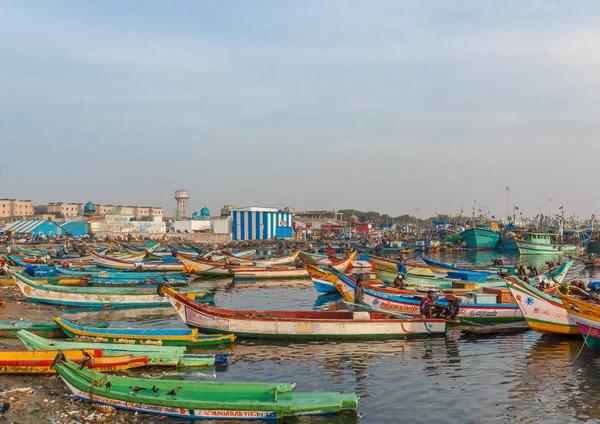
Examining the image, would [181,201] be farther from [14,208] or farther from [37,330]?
[37,330]

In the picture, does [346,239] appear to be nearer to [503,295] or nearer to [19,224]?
[19,224]

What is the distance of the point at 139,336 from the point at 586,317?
501 inches

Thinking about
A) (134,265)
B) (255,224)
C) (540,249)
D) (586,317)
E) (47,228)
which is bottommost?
(540,249)

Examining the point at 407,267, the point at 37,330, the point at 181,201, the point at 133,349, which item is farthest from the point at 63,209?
the point at 133,349

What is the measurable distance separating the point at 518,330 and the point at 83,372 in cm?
1413

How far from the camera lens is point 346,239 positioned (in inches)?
3723

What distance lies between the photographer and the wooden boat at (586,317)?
47.9 feet

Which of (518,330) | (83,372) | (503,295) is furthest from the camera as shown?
(503,295)

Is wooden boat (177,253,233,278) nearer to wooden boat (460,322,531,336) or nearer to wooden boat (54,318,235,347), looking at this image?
wooden boat (54,318,235,347)

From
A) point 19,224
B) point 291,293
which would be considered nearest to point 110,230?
point 19,224

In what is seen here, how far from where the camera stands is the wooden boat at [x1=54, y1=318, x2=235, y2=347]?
47.9ft

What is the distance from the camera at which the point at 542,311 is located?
16.7 metres

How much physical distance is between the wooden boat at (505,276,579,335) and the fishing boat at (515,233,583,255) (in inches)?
2262

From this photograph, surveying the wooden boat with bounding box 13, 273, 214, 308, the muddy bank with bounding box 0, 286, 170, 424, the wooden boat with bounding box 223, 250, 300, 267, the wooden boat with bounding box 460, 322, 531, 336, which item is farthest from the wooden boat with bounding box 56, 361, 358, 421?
the wooden boat with bounding box 223, 250, 300, 267
